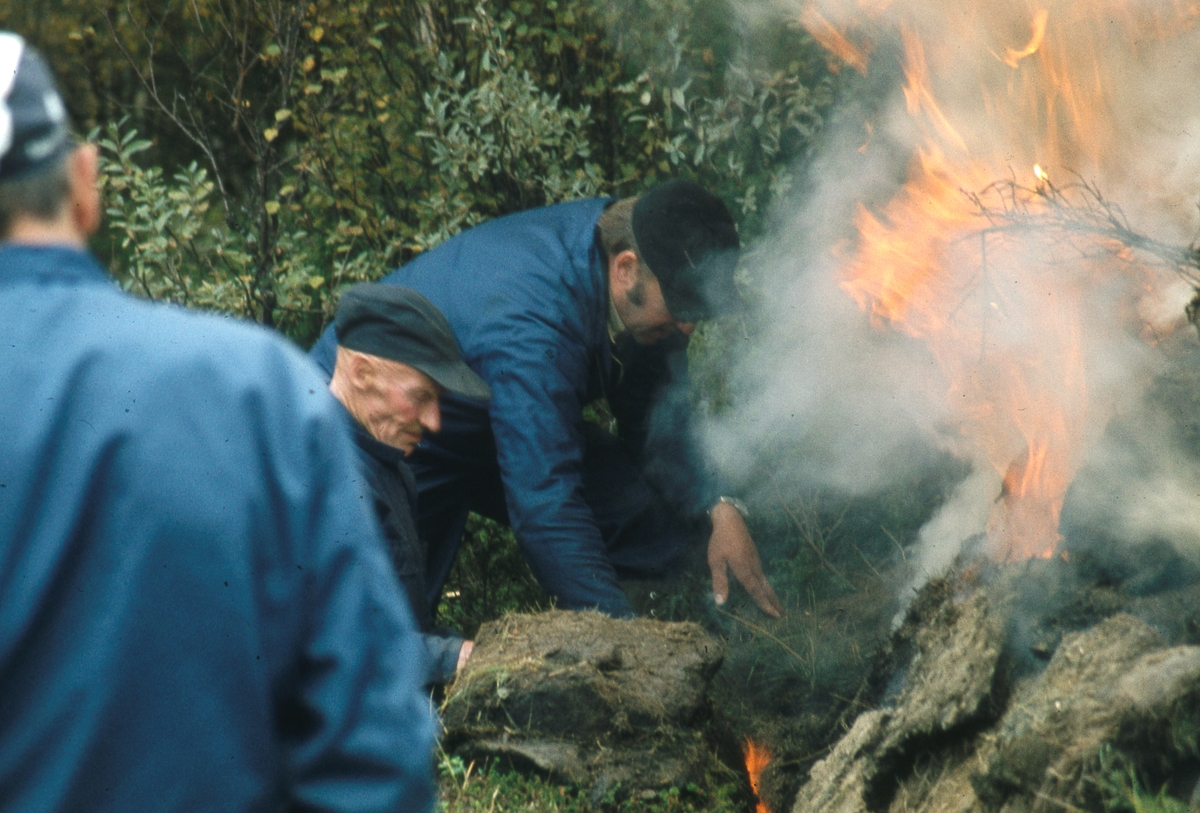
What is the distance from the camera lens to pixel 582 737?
137 inches

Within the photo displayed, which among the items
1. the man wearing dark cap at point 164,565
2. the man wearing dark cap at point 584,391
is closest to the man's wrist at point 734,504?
the man wearing dark cap at point 584,391

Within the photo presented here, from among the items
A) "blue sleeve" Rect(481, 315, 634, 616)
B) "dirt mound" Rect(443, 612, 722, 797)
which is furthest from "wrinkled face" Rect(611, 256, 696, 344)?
"dirt mound" Rect(443, 612, 722, 797)

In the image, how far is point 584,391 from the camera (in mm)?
4676

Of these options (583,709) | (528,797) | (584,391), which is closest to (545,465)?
(584,391)

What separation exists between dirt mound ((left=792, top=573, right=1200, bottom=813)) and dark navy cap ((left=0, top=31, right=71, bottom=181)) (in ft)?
7.63

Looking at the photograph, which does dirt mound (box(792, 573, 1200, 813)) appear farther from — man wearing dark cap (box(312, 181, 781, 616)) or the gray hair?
the gray hair

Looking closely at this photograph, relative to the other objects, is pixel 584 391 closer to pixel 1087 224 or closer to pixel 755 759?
pixel 755 759

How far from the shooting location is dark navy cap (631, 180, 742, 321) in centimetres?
459

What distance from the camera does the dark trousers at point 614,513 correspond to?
5.12 m

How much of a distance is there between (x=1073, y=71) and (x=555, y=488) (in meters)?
2.62

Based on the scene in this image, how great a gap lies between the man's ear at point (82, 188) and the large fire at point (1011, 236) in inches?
120

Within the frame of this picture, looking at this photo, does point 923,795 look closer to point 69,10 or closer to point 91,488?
point 91,488

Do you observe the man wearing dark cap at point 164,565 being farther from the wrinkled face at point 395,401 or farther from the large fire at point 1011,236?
the large fire at point 1011,236

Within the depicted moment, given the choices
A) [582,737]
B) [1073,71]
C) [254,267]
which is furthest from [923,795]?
[254,267]
